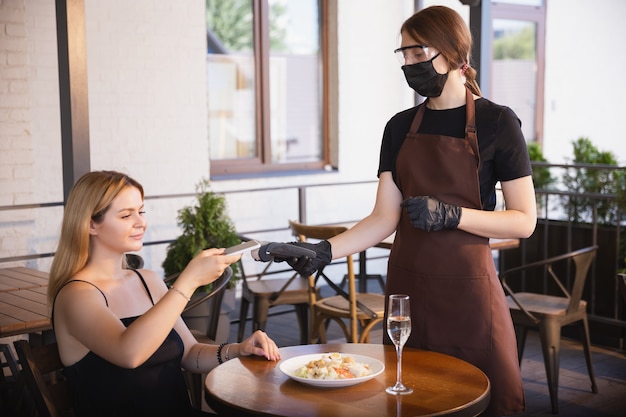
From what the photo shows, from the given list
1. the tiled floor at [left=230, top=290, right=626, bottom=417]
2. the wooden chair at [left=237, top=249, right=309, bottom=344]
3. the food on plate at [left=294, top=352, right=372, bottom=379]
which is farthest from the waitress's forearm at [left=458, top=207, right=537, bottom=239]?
the wooden chair at [left=237, top=249, right=309, bottom=344]

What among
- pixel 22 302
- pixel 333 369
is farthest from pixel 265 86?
pixel 333 369

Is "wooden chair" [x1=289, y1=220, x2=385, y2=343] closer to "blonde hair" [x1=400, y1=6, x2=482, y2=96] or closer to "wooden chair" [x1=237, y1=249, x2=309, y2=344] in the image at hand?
"wooden chair" [x1=237, y1=249, x2=309, y2=344]

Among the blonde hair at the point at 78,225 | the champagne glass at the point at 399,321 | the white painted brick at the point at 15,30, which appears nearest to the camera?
the champagne glass at the point at 399,321

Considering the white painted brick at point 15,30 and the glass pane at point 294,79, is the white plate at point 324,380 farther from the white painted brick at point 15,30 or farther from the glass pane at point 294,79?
the glass pane at point 294,79

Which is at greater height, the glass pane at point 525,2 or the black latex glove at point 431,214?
the glass pane at point 525,2

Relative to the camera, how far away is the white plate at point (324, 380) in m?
1.86

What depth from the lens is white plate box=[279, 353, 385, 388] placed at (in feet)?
6.11

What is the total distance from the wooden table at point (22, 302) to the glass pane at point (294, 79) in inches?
133

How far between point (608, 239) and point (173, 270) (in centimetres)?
251

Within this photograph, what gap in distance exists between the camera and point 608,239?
498cm

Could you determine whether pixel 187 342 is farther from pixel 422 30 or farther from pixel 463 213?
pixel 422 30

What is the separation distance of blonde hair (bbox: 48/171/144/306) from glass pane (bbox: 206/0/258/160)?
4584mm

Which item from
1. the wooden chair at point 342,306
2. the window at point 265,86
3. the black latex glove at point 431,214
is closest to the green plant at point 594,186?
the wooden chair at point 342,306

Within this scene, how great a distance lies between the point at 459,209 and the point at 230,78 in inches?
188
